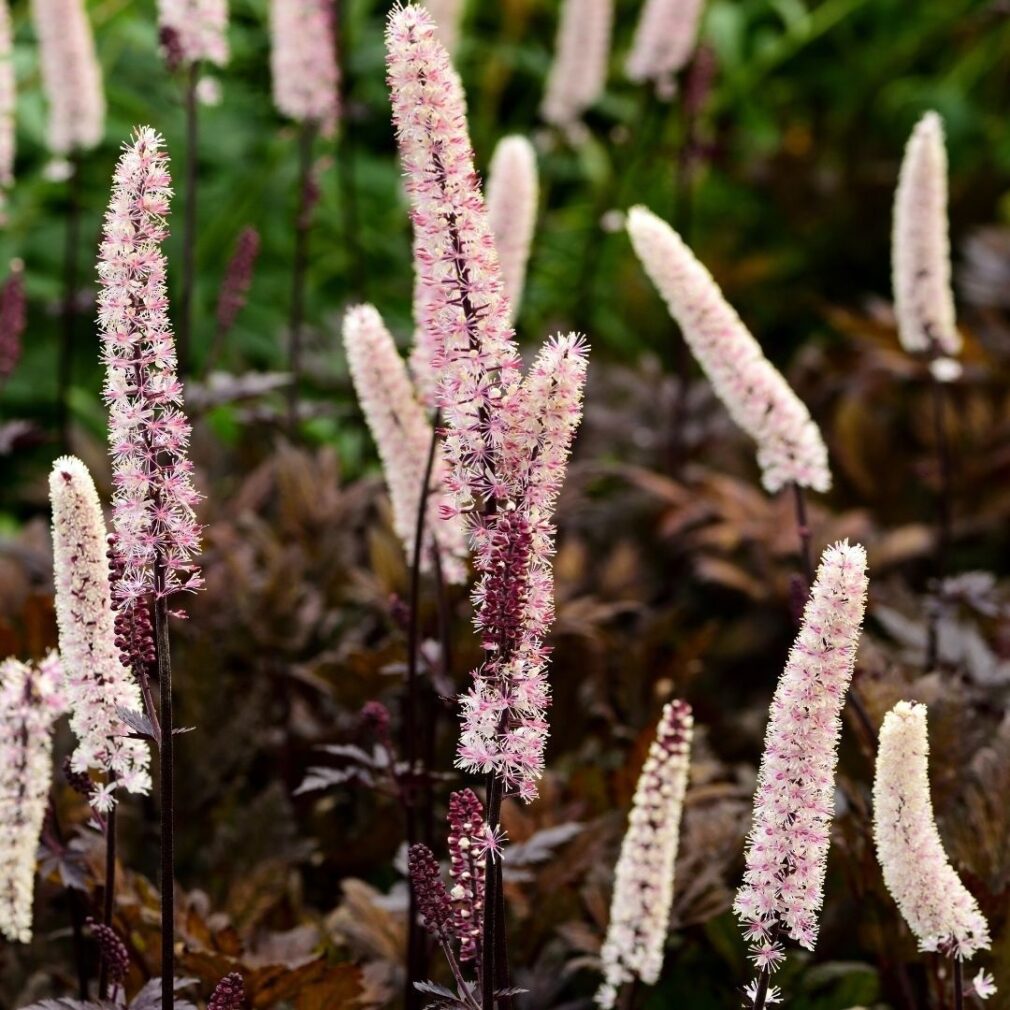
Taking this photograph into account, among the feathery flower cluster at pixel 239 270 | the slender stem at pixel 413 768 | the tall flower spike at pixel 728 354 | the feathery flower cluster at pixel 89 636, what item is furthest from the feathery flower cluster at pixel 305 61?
the feathery flower cluster at pixel 89 636

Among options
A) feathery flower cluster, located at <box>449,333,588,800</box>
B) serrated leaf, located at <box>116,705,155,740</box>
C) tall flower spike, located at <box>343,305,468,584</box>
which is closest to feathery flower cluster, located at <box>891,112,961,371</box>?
tall flower spike, located at <box>343,305,468,584</box>

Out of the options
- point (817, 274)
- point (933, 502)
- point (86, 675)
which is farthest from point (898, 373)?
point (86, 675)

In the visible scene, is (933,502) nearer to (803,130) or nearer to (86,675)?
(803,130)

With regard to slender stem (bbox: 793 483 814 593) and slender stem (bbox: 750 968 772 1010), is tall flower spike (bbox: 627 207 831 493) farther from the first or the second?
slender stem (bbox: 750 968 772 1010)

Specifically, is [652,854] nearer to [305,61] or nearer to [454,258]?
[454,258]

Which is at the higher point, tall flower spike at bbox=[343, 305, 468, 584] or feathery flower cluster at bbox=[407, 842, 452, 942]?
tall flower spike at bbox=[343, 305, 468, 584]

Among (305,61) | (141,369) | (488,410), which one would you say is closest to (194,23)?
(305,61)
